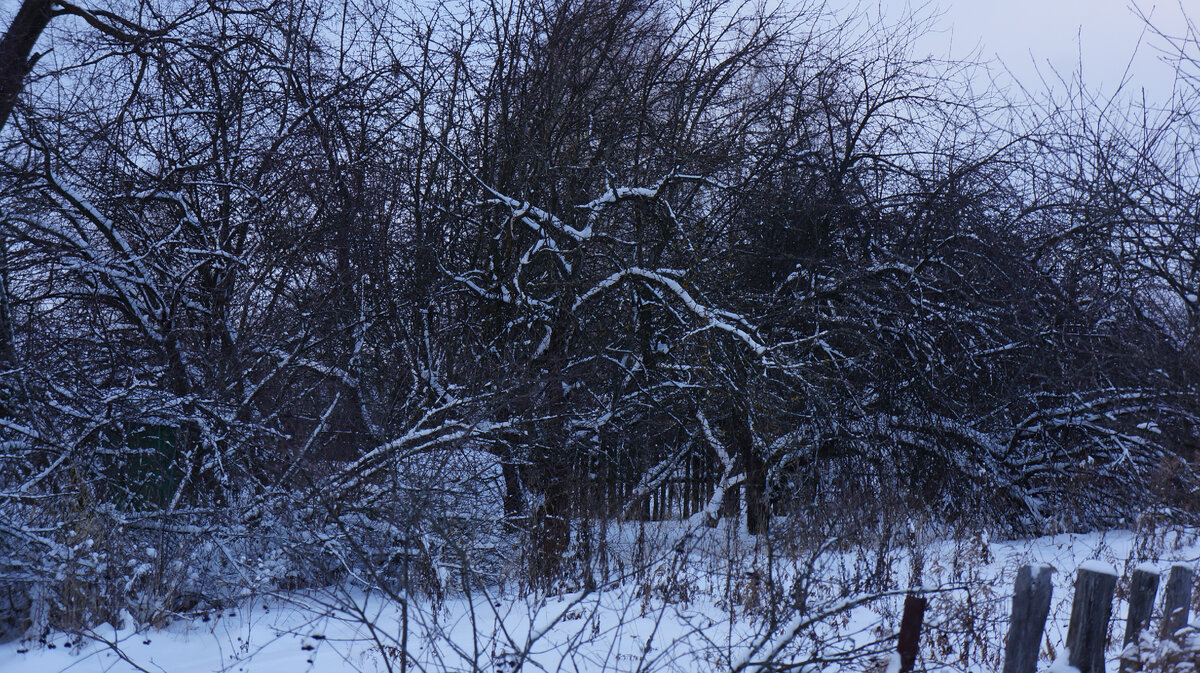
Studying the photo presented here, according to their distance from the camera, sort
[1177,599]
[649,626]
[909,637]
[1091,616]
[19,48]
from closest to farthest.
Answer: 1. [909,637]
2. [1091,616]
3. [1177,599]
4. [649,626]
5. [19,48]

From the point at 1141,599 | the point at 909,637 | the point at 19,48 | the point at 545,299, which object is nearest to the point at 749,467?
the point at 545,299

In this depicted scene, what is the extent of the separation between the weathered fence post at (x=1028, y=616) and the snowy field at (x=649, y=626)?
0.35 meters

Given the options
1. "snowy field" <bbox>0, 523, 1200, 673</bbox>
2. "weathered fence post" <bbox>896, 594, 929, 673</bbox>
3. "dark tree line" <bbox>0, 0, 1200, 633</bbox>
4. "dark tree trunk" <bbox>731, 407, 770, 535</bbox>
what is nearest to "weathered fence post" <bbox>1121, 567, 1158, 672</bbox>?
"snowy field" <bbox>0, 523, 1200, 673</bbox>

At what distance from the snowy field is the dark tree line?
1.62ft

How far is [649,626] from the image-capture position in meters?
5.86

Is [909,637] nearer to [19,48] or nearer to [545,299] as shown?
[545,299]

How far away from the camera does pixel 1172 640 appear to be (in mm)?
4062

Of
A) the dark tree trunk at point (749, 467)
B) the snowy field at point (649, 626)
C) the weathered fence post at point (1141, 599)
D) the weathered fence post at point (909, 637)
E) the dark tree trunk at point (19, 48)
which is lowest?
the snowy field at point (649, 626)

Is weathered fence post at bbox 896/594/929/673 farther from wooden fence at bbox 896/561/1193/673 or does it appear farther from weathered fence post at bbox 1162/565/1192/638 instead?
weathered fence post at bbox 1162/565/1192/638

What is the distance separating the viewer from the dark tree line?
22.9 feet

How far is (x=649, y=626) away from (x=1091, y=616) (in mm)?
2669

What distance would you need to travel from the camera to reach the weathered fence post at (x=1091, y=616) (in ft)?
13.0

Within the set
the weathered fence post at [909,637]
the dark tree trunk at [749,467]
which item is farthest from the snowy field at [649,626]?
the dark tree trunk at [749,467]

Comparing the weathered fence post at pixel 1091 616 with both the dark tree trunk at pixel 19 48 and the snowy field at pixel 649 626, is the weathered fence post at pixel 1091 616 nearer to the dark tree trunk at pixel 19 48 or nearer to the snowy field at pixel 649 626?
the snowy field at pixel 649 626
